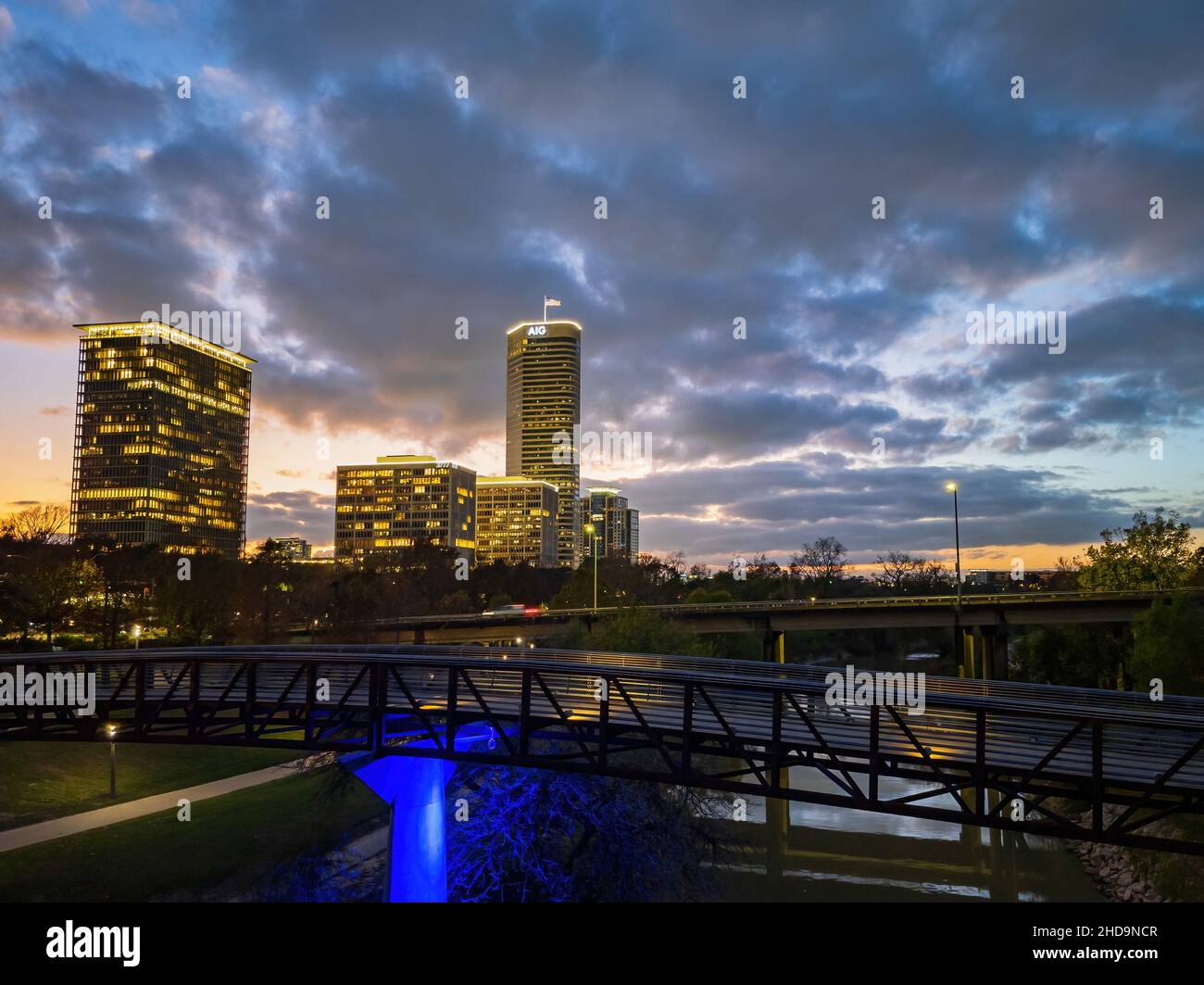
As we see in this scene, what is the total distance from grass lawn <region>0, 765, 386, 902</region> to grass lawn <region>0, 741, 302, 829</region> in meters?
3.95

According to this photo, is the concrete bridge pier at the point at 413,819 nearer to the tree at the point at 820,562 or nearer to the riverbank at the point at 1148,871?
the riverbank at the point at 1148,871

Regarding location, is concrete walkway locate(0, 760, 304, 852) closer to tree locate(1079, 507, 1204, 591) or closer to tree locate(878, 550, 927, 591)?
tree locate(1079, 507, 1204, 591)

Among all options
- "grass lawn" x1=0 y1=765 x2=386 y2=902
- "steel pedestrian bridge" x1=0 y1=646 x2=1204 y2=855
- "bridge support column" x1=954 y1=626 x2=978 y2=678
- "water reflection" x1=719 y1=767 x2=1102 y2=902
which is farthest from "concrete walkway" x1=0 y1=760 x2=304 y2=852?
"bridge support column" x1=954 y1=626 x2=978 y2=678

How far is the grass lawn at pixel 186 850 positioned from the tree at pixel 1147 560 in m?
60.5

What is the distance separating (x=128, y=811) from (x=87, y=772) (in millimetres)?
7062

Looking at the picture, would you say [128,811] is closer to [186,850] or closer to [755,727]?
[186,850]

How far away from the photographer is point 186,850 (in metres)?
31.4

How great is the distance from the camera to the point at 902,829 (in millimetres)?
39719

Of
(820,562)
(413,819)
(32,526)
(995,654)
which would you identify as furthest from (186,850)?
(820,562)
